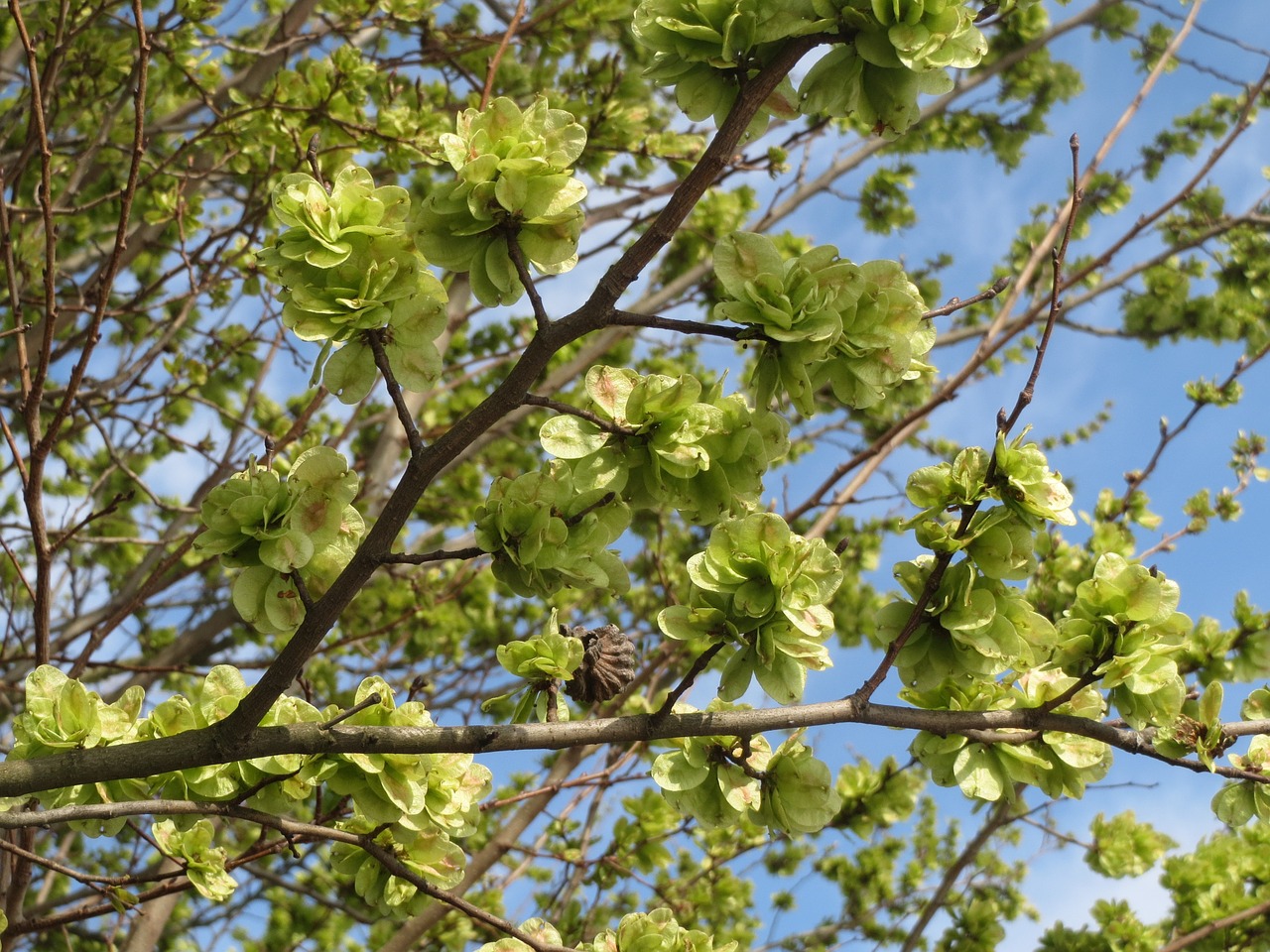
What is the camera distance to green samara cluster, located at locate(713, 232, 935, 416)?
5.50ft

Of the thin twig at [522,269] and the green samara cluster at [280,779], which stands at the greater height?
the thin twig at [522,269]

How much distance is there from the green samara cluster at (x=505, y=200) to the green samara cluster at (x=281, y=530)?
40cm

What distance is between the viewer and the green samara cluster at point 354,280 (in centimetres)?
170

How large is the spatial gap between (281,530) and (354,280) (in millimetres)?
428

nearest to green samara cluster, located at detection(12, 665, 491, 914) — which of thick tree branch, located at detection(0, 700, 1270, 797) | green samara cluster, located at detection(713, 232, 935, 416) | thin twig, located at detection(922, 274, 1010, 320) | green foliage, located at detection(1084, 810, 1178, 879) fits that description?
thick tree branch, located at detection(0, 700, 1270, 797)

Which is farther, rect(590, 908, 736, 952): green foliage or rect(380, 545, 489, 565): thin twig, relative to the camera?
rect(590, 908, 736, 952): green foliage

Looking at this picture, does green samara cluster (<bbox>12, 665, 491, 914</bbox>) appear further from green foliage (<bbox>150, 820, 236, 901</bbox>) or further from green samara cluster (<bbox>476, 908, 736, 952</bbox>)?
green samara cluster (<bbox>476, 908, 736, 952</bbox>)

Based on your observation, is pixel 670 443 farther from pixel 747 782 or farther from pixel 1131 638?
pixel 1131 638

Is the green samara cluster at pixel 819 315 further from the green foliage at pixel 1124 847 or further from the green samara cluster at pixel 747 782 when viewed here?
the green foliage at pixel 1124 847

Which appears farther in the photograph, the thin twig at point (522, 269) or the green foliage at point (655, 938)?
the green foliage at point (655, 938)

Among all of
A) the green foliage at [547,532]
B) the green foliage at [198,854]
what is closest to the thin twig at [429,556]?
the green foliage at [547,532]

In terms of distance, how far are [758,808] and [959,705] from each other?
0.45 m

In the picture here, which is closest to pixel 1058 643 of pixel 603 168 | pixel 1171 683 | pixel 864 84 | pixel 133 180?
pixel 1171 683

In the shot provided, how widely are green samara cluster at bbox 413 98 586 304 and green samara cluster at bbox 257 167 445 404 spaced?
65 mm
